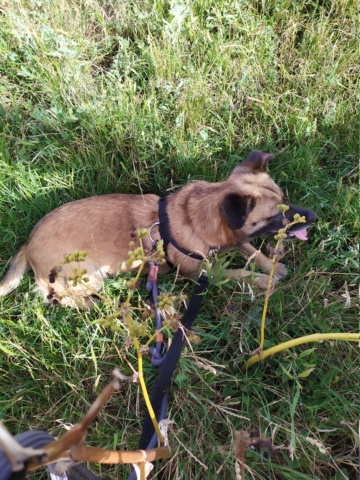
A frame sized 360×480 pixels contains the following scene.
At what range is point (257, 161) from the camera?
10.0ft

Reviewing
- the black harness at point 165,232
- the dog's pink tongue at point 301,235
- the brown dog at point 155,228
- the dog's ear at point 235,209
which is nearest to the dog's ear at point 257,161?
the brown dog at point 155,228

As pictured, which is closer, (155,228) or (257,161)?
(257,161)

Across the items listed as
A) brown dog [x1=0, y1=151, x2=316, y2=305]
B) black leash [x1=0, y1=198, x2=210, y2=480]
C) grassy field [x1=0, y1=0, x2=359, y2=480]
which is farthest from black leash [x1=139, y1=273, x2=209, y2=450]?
brown dog [x1=0, y1=151, x2=316, y2=305]

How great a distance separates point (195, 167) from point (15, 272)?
1.82 m

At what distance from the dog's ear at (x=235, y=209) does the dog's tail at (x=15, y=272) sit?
171cm

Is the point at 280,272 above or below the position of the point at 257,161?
below

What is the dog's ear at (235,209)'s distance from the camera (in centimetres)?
275

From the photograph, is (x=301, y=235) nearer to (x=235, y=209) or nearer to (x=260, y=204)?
(x=260, y=204)

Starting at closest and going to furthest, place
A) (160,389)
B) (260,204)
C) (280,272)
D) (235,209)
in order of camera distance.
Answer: (160,389)
(235,209)
(260,204)
(280,272)

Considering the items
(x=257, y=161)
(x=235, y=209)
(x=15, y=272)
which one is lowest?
(x=15, y=272)

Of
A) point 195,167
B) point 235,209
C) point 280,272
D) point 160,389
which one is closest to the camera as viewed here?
point 160,389

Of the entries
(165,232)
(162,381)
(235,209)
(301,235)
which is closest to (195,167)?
(165,232)

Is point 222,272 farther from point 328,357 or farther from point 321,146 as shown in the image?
point 321,146

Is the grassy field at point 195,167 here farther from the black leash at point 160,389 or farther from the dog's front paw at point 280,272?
the black leash at point 160,389
